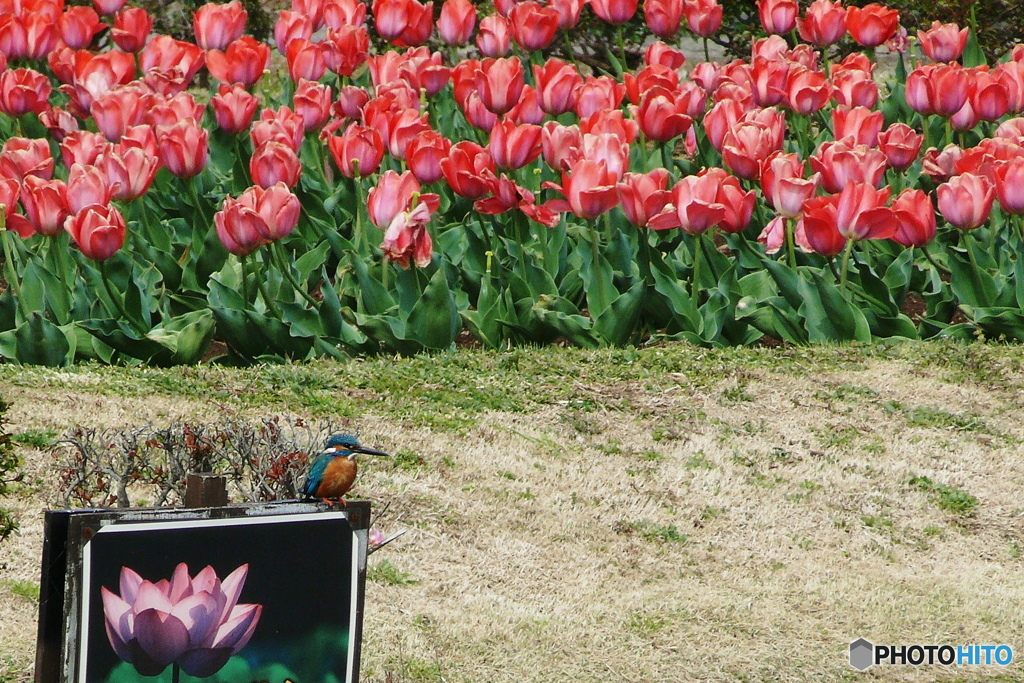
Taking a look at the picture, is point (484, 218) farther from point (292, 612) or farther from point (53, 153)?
point (292, 612)

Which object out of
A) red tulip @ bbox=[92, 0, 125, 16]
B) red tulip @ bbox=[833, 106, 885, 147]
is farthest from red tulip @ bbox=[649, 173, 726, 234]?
red tulip @ bbox=[92, 0, 125, 16]

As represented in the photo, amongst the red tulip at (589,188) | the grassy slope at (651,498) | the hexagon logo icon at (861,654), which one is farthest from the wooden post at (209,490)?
the red tulip at (589,188)

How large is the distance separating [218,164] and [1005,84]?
14.5ft

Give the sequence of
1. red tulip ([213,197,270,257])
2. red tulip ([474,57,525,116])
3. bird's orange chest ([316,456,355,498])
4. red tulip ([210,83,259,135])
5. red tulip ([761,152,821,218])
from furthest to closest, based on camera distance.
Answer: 1. red tulip ([210,83,259,135])
2. red tulip ([474,57,525,116])
3. red tulip ([761,152,821,218])
4. red tulip ([213,197,270,257])
5. bird's orange chest ([316,456,355,498])

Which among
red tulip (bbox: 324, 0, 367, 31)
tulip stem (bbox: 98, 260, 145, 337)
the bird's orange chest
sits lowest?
tulip stem (bbox: 98, 260, 145, 337)

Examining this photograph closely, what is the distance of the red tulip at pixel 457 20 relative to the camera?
8430mm

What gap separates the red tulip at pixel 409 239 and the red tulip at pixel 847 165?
5.82 ft

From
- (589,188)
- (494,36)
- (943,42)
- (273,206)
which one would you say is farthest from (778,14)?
(273,206)

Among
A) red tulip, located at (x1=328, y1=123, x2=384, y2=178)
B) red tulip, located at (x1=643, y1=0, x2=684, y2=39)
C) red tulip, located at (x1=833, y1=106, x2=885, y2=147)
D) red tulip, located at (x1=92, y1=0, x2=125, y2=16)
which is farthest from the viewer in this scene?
red tulip, located at (x1=92, y1=0, x2=125, y2=16)

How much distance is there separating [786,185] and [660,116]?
39.8 inches

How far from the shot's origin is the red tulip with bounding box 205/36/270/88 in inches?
313

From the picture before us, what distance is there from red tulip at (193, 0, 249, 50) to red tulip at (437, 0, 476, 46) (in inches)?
49.5

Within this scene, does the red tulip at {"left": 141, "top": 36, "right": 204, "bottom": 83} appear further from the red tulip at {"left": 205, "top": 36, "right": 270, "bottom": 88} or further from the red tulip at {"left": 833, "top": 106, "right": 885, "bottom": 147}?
the red tulip at {"left": 833, "top": 106, "right": 885, "bottom": 147}

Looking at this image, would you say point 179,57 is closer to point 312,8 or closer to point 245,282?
point 312,8
